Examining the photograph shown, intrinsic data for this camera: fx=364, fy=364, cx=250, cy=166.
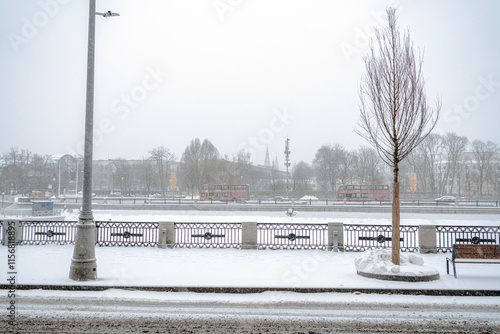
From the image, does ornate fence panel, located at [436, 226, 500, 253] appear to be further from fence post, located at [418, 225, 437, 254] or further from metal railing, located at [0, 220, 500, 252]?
fence post, located at [418, 225, 437, 254]

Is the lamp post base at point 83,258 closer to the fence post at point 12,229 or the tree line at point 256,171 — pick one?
the fence post at point 12,229

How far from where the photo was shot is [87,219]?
9.34 metres

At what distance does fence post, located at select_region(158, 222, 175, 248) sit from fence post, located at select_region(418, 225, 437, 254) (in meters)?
9.77

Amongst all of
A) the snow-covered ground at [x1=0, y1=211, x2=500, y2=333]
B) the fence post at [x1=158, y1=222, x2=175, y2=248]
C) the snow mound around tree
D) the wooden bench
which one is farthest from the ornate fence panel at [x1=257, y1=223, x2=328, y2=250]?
the wooden bench

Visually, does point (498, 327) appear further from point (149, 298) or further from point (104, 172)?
point (104, 172)

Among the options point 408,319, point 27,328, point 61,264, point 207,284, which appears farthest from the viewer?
point 61,264

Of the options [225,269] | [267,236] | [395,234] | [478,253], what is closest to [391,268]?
[395,234]

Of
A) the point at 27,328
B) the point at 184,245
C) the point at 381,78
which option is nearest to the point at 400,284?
the point at 381,78

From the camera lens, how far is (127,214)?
3688cm

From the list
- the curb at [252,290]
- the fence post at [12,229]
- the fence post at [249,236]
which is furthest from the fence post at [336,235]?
the fence post at [12,229]

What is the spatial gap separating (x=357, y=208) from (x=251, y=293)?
32018mm

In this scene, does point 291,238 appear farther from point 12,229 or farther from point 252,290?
point 12,229

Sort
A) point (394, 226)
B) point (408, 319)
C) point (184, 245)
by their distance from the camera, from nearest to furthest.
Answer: point (408, 319) → point (394, 226) → point (184, 245)

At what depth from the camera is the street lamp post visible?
9.11m
